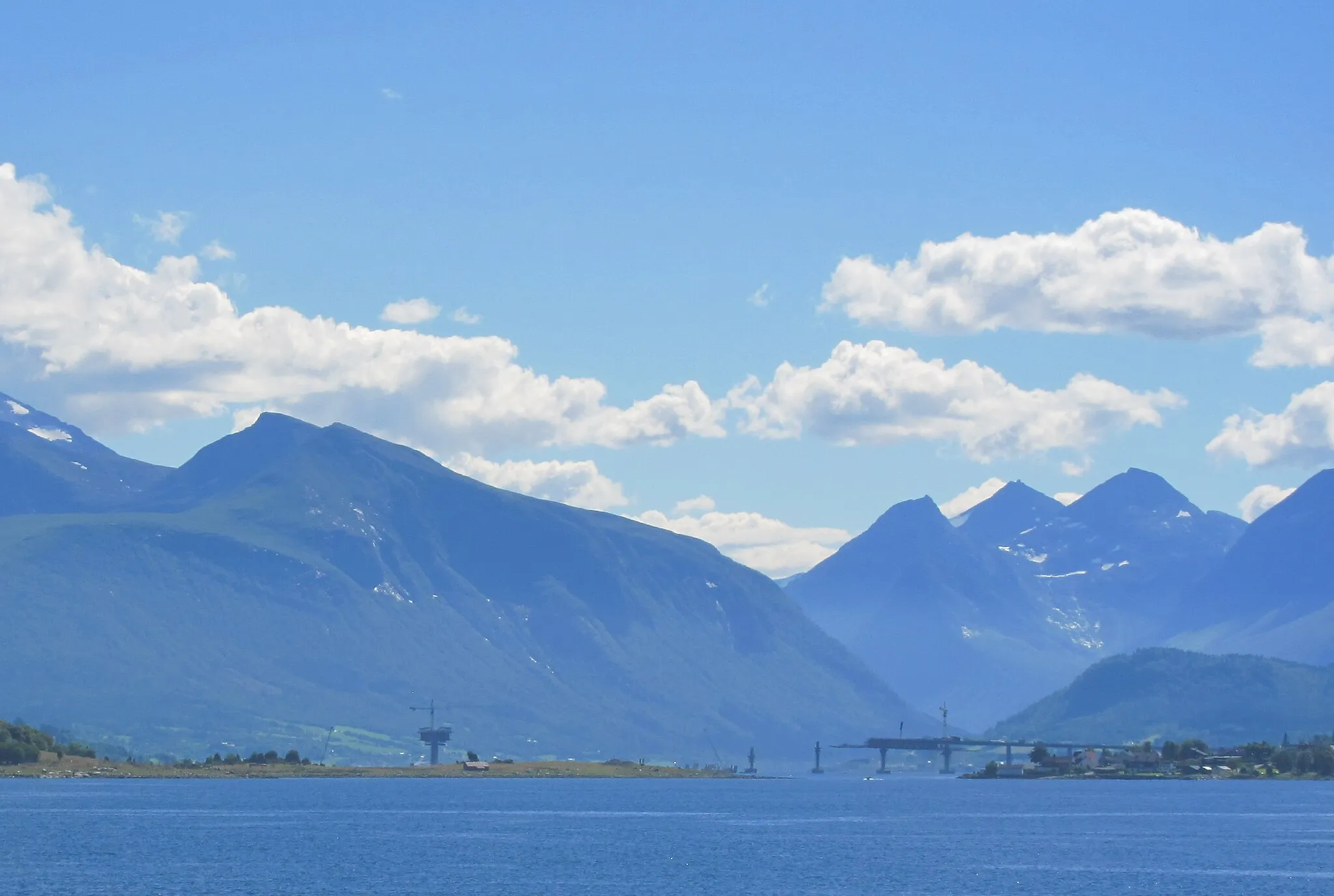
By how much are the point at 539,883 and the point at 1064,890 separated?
42084 millimetres

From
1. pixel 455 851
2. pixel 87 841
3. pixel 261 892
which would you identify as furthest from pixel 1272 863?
pixel 87 841

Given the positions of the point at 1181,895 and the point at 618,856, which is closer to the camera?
the point at 1181,895

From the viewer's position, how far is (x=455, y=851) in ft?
632

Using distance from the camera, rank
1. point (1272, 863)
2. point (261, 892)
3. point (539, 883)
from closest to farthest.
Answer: point (261, 892)
point (539, 883)
point (1272, 863)

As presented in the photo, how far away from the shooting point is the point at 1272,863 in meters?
183

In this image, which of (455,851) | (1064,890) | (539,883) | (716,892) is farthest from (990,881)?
(455,851)

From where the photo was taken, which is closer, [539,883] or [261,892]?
[261,892]

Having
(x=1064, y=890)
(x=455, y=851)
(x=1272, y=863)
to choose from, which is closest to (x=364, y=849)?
(x=455, y=851)

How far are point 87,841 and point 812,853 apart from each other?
7122 centimetres

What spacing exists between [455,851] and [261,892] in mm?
45372

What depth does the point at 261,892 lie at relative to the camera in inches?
5856

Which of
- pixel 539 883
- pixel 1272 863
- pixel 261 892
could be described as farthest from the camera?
pixel 1272 863

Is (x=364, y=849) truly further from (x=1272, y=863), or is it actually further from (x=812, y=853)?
(x=1272, y=863)

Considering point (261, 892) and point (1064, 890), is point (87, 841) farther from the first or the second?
point (1064, 890)
